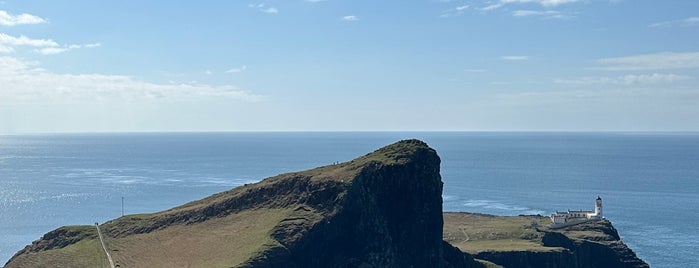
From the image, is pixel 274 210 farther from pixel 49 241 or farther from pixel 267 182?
pixel 49 241

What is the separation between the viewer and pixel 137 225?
106m

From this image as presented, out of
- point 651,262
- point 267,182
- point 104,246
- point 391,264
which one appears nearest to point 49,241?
point 104,246

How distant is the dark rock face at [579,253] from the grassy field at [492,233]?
245 cm

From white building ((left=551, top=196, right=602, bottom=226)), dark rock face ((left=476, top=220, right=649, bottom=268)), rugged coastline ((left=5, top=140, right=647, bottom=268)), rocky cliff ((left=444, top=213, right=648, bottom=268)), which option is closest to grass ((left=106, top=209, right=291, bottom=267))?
rugged coastline ((left=5, top=140, right=647, bottom=268))

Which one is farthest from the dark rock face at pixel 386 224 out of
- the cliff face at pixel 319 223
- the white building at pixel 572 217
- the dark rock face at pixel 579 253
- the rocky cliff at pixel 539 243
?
the white building at pixel 572 217

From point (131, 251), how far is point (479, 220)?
84764 millimetres

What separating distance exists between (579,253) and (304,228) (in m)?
61.9

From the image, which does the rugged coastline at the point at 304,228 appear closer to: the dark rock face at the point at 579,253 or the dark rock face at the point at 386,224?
the dark rock face at the point at 386,224

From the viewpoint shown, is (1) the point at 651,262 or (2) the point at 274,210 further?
(1) the point at 651,262

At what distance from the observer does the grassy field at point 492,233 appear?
128m

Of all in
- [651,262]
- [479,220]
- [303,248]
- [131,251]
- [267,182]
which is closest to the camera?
[303,248]

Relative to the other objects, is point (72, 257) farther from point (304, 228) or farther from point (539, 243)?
point (539, 243)

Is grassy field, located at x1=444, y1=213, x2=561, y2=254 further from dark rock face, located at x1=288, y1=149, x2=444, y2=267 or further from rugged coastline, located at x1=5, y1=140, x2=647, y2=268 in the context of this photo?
dark rock face, located at x1=288, y1=149, x2=444, y2=267

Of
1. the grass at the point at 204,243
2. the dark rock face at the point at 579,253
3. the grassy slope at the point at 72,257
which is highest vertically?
the grass at the point at 204,243
